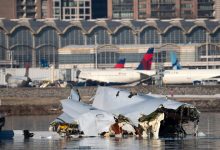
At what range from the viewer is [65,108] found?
211ft

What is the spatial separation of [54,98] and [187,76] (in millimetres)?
47582

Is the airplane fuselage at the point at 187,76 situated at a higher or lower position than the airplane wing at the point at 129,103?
lower

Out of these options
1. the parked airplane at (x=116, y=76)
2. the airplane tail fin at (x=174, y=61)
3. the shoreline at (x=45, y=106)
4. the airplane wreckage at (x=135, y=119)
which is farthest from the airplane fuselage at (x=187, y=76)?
the airplane wreckage at (x=135, y=119)

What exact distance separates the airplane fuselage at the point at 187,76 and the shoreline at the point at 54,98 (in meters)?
37.2

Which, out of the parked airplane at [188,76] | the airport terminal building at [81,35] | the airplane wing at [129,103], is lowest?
the parked airplane at [188,76]

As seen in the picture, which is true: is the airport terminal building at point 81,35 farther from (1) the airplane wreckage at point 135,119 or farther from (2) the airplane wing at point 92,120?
(1) the airplane wreckage at point 135,119

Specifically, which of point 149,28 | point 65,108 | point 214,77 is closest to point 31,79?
point 214,77

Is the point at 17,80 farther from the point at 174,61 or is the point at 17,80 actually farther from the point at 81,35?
the point at 81,35

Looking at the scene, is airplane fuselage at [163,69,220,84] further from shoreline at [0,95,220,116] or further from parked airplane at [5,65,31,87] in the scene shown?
shoreline at [0,95,220,116]

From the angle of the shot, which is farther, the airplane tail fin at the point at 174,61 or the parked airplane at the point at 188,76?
the airplane tail fin at the point at 174,61

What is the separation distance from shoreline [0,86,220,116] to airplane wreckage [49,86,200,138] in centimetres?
3235

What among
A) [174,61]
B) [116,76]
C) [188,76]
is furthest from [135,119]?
[174,61]

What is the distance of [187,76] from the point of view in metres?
152

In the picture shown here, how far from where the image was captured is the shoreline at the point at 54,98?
3775 inches
